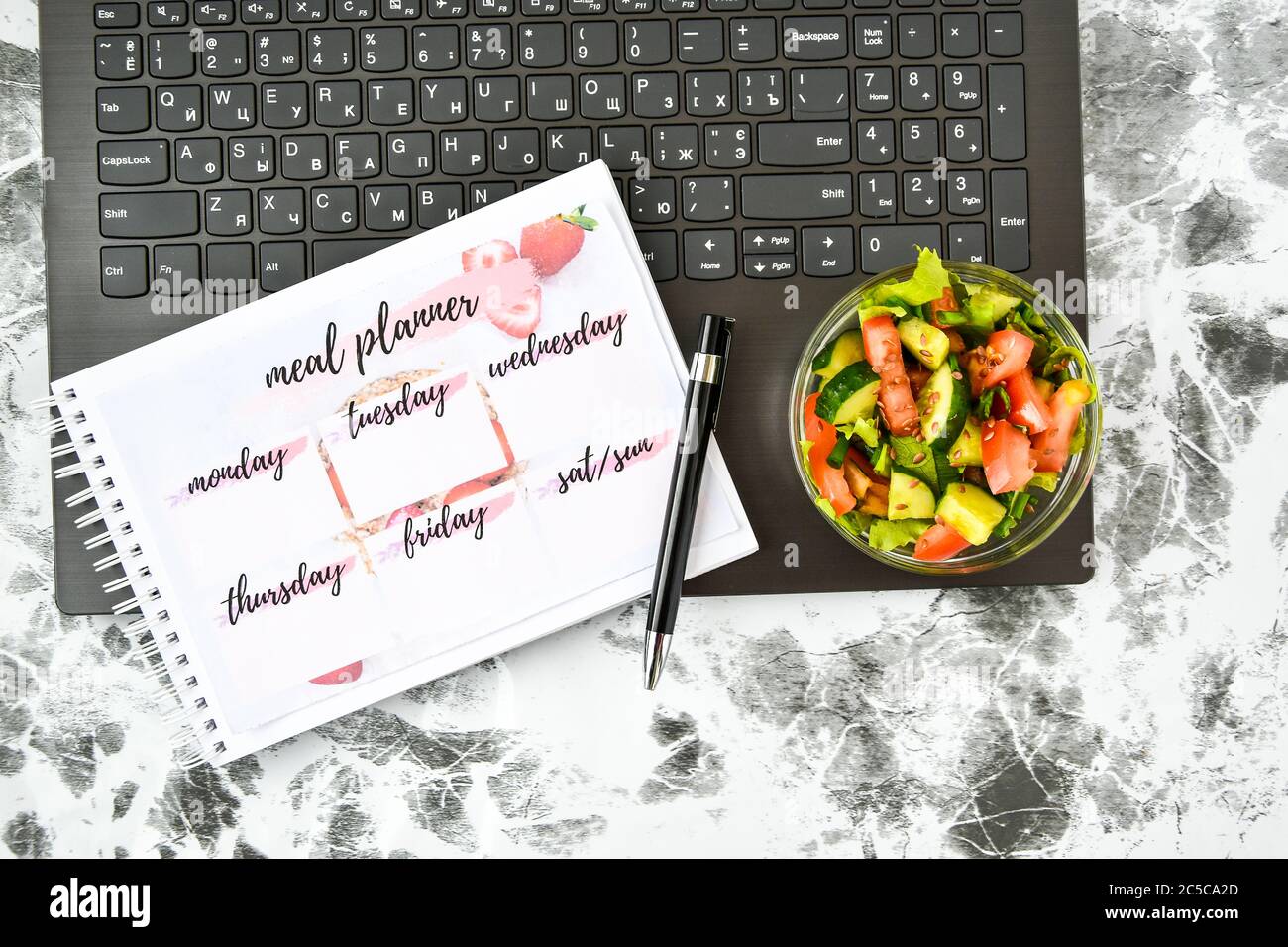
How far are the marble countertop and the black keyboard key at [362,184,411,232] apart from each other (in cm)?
26

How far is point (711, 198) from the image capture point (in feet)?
1.77

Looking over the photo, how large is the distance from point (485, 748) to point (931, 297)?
1.43 ft

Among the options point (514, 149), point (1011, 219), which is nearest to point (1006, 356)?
point (1011, 219)

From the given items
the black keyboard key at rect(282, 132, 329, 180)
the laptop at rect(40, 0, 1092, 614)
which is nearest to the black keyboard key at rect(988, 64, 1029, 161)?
the laptop at rect(40, 0, 1092, 614)

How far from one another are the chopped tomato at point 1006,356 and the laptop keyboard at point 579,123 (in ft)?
0.28

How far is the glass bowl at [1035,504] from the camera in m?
0.52

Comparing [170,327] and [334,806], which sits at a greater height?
[170,327]

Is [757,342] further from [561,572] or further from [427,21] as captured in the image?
[427,21]

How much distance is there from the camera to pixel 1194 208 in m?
0.59

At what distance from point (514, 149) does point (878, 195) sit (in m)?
0.25

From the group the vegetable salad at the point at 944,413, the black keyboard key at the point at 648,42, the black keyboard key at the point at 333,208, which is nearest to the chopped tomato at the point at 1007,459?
the vegetable salad at the point at 944,413

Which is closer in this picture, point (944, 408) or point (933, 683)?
point (944, 408)

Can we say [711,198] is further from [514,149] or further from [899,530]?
[899,530]
